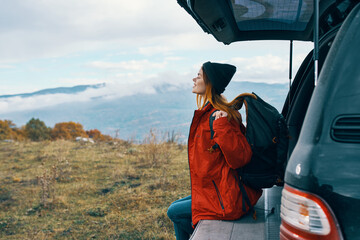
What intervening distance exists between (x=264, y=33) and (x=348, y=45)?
2.13 metres

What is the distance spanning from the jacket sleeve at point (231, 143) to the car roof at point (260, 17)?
0.85 m

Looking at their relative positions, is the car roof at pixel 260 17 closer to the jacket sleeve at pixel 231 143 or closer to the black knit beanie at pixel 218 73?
the black knit beanie at pixel 218 73

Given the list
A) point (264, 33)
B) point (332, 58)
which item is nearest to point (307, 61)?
point (264, 33)

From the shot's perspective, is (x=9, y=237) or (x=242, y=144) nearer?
(x=242, y=144)

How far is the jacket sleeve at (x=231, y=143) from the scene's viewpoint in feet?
8.22

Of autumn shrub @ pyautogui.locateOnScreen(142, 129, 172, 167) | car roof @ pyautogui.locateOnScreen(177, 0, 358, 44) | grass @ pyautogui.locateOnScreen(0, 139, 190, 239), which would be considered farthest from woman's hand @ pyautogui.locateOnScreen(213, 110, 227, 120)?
autumn shrub @ pyautogui.locateOnScreen(142, 129, 172, 167)

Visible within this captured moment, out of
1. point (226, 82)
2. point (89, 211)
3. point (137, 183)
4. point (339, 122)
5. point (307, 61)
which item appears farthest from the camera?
point (137, 183)

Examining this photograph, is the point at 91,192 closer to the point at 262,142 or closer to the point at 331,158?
the point at 262,142

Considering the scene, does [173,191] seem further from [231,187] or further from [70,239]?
[231,187]

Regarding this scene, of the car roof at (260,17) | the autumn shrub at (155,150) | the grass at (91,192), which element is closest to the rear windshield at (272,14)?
the car roof at (260,17)

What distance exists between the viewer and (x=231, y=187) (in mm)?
2643

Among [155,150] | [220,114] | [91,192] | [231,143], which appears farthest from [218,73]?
[155,150]

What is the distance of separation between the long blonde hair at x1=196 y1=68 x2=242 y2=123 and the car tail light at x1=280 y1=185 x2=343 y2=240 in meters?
1.19

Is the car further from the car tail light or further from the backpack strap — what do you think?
the backpack strap
